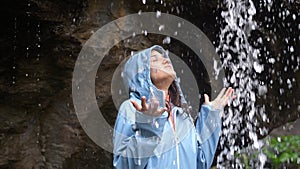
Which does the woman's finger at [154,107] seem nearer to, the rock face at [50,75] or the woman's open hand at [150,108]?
the woman's open hand at [150,108]

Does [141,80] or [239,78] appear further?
[239,78]

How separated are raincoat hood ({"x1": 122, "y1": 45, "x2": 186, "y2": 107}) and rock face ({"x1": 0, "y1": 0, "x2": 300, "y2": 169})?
1300mm

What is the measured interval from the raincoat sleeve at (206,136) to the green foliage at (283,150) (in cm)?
217

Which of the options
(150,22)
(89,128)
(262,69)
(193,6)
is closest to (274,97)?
(262,69)

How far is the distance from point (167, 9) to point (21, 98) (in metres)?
1.51

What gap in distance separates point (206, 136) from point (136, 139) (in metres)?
0.47

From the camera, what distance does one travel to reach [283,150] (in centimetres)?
436

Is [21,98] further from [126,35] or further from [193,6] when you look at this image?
[193,6]

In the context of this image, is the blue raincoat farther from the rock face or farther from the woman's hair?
the rock face

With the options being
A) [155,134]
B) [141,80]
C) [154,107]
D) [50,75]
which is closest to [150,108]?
[154,107]

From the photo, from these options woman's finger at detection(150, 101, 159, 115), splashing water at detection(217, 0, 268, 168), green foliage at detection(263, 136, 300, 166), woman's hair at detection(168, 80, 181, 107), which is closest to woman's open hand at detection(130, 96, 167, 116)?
woman's finger at detection(150, 101, 159, 115)

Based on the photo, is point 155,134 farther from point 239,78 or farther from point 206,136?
point 239,78

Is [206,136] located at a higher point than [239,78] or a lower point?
lower

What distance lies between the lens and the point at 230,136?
4.86 meters
